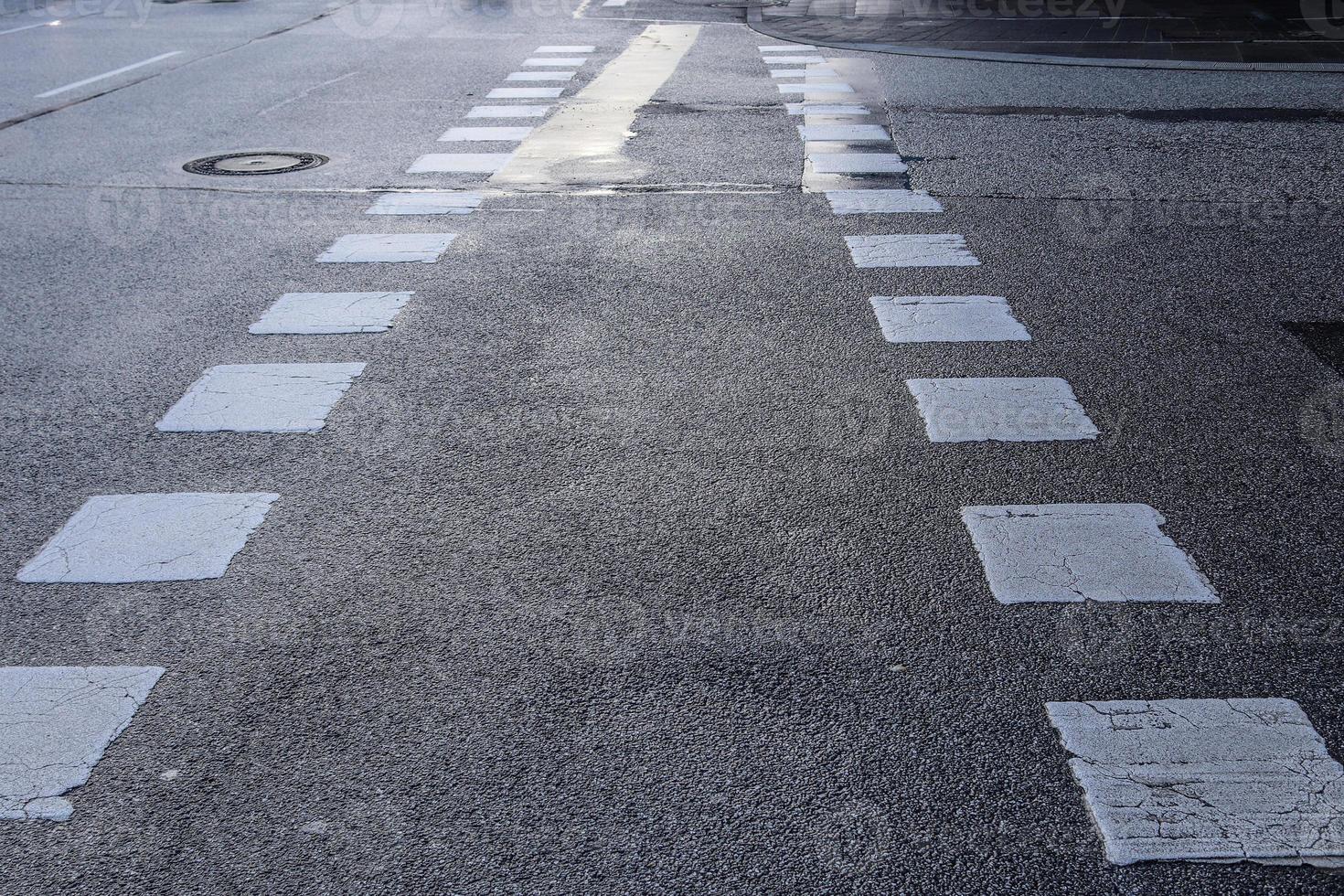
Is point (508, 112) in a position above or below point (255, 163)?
above

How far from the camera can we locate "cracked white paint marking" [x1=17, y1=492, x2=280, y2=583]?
4199mm

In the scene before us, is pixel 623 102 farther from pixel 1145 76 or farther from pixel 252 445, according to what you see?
pixel 252 445

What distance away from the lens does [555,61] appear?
15391 millimetres

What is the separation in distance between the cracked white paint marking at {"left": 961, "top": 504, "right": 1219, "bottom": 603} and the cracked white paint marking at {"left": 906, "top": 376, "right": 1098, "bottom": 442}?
646mm

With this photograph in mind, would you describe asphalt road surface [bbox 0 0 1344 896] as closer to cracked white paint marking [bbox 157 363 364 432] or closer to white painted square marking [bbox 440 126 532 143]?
cracked white paint marking [bbox 157 363 364 432]

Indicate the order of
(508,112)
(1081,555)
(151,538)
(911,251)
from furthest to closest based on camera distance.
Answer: (508,112) < (911,251) < (151,538) < (1081,555)

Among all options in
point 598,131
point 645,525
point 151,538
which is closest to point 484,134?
point 598,131

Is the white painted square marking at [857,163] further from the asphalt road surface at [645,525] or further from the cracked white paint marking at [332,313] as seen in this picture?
the cracked white paint marking at [332,313]

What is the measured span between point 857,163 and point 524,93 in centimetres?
491

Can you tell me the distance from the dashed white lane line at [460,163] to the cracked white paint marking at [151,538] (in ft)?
18.7

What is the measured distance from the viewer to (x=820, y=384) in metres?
5.69

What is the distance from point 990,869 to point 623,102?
35.7 ft

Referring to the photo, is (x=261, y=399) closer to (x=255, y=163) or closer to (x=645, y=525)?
(x=645, y=525)

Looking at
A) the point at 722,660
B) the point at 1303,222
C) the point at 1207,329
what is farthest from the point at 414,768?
the point at 1303,222
